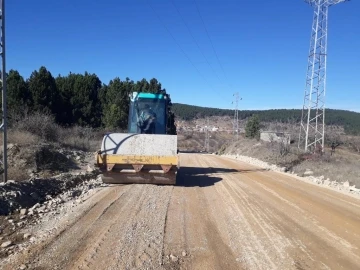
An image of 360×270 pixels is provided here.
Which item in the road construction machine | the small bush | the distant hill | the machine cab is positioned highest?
the distant hill

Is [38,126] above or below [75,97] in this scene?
below

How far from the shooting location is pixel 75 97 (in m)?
44.8

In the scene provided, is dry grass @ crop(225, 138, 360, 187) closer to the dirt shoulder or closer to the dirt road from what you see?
the dirt shoulder

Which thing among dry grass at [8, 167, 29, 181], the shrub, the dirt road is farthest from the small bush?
the shrub

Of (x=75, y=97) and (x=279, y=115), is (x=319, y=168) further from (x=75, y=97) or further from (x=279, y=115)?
(x=279, y=115)

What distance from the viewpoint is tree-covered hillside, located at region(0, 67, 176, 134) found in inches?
1357

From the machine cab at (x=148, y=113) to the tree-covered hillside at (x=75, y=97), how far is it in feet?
63.4

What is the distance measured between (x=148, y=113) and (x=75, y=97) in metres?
33.2

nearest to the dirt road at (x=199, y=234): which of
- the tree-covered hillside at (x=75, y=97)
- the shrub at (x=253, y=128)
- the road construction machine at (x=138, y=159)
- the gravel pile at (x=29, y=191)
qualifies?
the road construction machine at (x=138, y=159)

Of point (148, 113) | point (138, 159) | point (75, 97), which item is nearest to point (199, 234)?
point (138, 159)

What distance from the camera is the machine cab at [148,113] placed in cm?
1412

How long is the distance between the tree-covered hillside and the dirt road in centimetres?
2460

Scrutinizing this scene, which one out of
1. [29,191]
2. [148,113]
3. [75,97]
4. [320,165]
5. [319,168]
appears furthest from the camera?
[75,97]

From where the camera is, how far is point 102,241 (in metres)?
5.90
